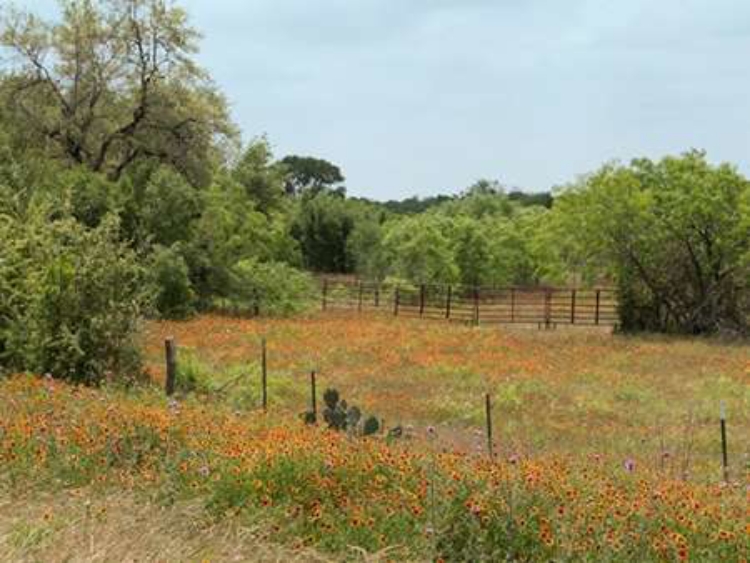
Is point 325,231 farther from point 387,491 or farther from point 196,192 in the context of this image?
point 387,491

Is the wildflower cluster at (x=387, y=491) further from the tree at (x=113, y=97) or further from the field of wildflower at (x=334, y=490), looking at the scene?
the tree at (x=113, y=97)

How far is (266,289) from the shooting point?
1366 inches

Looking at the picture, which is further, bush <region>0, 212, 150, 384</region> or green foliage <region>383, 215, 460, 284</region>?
green foliage <region>383, 215, 460, 284</region>

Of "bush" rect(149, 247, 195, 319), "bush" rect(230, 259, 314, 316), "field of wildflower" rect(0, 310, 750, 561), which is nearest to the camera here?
"field of wildflower" rect(0, 310, 750, 561)

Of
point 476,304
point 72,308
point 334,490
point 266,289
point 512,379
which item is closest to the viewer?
point 334,490

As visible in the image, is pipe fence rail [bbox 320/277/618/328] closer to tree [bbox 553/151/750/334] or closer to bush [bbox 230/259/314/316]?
tree [bbox 553/151/750/334]

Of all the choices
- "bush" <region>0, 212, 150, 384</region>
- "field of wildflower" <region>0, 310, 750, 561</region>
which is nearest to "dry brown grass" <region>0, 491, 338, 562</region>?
"field of wildflower" <region>0, 310, 750, 561</region>

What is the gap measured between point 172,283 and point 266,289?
17.2 feet

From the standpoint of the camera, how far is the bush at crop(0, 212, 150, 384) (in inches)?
491

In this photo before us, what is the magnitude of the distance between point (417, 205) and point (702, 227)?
101m

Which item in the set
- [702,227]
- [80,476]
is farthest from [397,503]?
[702,227]

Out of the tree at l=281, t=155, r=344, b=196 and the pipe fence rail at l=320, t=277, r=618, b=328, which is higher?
the tree at l=281, t=155, r=344, b=196

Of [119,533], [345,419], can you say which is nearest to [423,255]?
[345,419]

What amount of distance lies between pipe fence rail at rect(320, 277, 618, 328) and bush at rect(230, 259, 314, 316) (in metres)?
5.11
